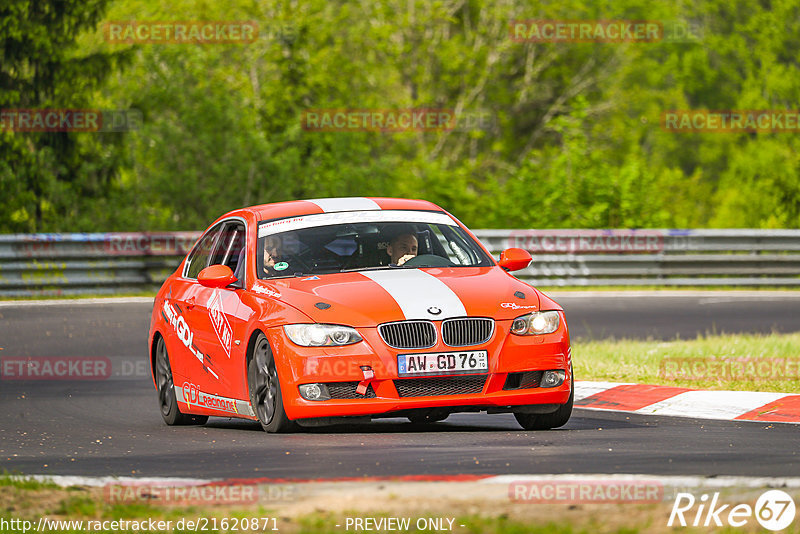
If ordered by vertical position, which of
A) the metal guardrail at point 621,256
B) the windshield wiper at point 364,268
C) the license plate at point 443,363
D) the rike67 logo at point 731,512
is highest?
the rike67 logo at point 731,512

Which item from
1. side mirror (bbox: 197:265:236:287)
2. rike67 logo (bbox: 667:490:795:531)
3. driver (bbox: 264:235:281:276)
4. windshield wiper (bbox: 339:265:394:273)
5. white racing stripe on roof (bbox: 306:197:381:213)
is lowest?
side mirror (bbox: 197:265:236:287)

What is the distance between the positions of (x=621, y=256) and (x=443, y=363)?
53.8ft

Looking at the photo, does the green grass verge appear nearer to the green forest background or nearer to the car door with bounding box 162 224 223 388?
the car door with bounding box 162 224 223 388

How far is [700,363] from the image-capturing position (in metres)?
13.1

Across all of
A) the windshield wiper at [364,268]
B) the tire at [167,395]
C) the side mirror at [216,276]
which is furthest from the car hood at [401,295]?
the tire at [167,395]

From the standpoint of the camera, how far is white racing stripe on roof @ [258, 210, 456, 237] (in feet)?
33.8

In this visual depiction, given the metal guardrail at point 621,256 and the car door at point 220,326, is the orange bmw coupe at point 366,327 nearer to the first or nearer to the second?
the car door at point 220,326

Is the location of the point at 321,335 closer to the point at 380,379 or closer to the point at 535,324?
the point at 380,379

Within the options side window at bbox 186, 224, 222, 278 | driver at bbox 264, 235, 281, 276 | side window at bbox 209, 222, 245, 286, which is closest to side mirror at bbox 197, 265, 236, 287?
side window at bbox 209, 222, 245, 286

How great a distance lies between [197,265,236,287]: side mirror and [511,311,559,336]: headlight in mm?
2040

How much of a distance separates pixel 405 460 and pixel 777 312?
14165mm

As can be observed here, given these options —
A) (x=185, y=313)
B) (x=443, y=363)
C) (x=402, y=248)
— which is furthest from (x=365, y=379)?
(x=185, y=313)

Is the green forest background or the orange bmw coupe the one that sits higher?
the orange bmw coupe

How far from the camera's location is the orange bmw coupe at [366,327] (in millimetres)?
8859
